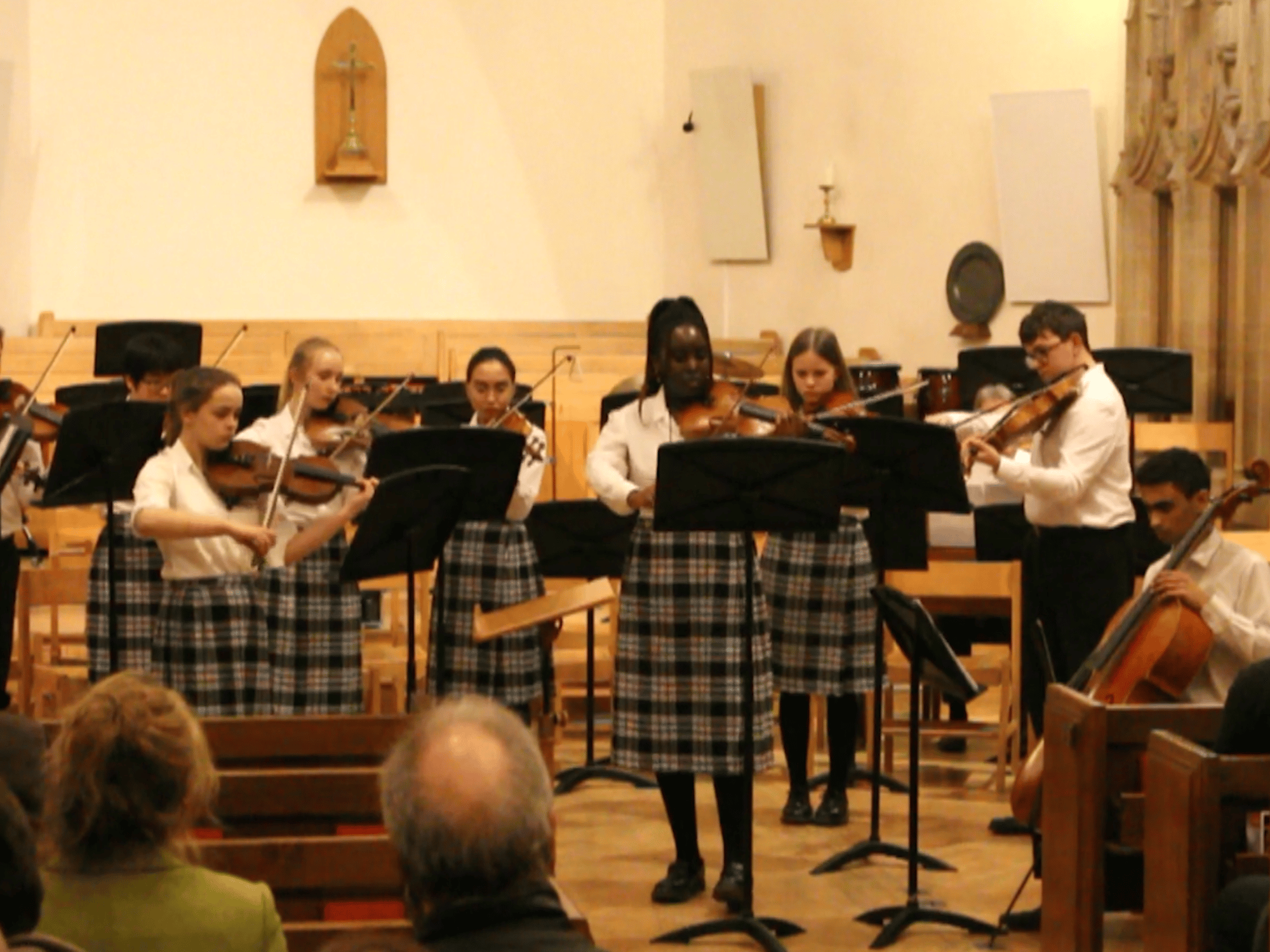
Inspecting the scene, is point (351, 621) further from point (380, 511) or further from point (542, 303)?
point (542, 303)

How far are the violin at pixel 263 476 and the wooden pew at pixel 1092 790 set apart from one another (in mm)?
2104

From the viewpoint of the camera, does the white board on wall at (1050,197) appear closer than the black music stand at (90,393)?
No

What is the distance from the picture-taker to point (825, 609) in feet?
18.5

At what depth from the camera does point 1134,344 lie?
9.90 m

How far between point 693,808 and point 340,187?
10.9 metres

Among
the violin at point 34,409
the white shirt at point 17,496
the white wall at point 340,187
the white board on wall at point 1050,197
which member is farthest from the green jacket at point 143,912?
the white wall at point 340,187

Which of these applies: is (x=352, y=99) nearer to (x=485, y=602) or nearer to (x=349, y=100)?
(x=349, y=100)

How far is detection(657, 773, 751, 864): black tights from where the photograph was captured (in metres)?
5.05

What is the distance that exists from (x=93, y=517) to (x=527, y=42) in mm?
7117

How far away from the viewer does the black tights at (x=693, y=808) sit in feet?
16.6

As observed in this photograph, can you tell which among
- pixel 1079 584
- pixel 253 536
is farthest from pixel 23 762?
pixel 1079 584

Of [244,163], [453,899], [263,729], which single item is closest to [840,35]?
[244,163]

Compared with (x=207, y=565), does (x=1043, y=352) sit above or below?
above

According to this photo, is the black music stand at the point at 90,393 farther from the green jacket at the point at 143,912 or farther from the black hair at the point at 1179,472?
the green jacket at the point at 143,912
